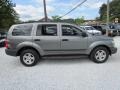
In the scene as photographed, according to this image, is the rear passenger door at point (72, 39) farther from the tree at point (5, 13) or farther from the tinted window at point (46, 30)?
the tree at point (5, 13)

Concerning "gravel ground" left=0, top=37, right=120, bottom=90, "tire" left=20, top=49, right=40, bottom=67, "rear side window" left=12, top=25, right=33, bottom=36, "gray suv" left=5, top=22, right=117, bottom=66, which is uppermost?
"rear side window" left=12, top=25, right=33, bottom=36

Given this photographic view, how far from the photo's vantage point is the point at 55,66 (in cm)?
755

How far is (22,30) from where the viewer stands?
7.63m

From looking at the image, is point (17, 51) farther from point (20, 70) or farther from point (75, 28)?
point (75, 28)

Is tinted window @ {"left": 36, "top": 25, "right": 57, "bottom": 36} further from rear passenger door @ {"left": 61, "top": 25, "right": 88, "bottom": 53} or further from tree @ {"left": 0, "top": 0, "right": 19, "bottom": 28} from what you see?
tree @ {"left": 0, "top": 0, "right": 19, "bottom": 28}

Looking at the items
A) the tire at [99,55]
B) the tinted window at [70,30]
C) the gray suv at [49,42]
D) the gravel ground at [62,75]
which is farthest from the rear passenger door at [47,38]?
the tire at [99,55]

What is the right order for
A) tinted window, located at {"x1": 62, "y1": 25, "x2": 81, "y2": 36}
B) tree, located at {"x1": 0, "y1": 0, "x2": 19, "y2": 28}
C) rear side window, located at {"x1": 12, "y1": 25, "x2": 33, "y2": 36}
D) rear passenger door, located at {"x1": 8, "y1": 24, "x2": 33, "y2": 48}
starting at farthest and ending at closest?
tree, located at {"x1": 0, "y1": 0, "x2": 19, "y2": 28}, tinted window, located at {"x1": 62, "y1": 25, "x2": 81, "y2": 36}, rear side window, located at {"x1": 12, "y1": 25, "x2": 33, "y2": 36}, rear passenger door, located at {"x1": 8, "y1": 24, "x2": 33, "y2": 48}

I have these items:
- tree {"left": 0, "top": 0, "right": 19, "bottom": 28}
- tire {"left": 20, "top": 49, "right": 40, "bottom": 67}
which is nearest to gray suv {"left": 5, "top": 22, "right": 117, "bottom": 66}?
tire {"left": 20, "top": 49, "right": 40, "bottom": 67}

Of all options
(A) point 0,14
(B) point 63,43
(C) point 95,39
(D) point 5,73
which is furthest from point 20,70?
(A) point 0,14

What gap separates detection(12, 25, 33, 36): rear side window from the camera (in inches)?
298

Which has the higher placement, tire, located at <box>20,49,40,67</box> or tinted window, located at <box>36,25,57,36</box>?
tinted window, located at <box>36,25,57,36</box>

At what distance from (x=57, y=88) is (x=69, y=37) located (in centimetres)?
291

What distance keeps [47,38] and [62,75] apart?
6.09 ft

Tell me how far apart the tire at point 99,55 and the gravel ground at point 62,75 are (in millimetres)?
220
